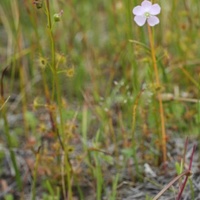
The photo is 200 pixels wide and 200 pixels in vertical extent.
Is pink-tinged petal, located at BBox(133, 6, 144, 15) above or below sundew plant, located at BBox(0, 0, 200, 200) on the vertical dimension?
above

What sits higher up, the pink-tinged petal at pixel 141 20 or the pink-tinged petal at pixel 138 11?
the pink-tinged petal at pixel 138 11

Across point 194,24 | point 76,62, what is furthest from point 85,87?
point 194,24

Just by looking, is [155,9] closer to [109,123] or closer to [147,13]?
[147,13]

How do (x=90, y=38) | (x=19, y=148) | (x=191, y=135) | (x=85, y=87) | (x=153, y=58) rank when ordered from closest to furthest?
(x=153, y=58) < (x=191, y=135) < (x=19, y=148) < (x=85, y=87) < (x=90, y=38)

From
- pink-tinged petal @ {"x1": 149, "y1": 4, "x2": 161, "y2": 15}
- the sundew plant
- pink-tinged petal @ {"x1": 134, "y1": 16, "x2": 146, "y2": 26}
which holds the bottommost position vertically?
the sundew plant

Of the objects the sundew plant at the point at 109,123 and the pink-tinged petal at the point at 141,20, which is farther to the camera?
the sundew plant at the point at 109,123

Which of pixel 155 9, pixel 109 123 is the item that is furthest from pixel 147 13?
pixel 109 123

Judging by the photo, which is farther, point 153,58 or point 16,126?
point 16,126

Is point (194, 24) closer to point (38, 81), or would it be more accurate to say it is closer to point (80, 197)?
point (38, 81)
